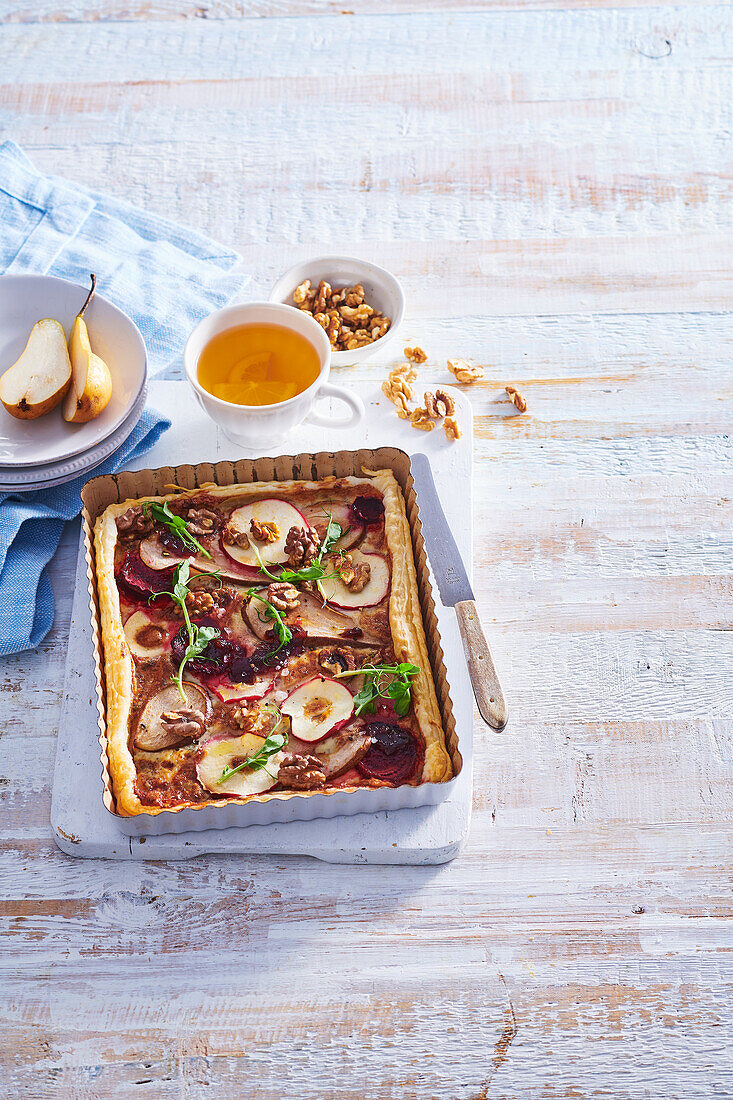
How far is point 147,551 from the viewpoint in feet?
8.00

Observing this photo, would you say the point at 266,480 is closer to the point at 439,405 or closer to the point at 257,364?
the point at 257,364

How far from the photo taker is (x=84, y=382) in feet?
8.39

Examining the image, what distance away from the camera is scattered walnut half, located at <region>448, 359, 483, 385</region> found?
2.94 metres

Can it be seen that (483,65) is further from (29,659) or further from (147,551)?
(29,659)

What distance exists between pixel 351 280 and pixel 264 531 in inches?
39.3

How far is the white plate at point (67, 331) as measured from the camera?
2598 millimetres

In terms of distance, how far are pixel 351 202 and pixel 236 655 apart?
6.08ft

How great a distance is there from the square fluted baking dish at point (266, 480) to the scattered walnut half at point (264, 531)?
0.17 metres

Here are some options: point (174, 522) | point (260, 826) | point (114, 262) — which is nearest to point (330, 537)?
point (174, 522)

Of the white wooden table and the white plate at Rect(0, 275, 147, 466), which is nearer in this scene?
the white wooden table

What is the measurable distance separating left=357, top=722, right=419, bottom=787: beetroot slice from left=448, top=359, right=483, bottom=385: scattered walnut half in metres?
1.20

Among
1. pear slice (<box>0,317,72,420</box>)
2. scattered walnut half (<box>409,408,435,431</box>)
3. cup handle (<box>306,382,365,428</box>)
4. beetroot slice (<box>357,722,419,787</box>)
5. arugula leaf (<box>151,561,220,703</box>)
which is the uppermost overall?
pear slice (<box>0,317,72,420</box>)

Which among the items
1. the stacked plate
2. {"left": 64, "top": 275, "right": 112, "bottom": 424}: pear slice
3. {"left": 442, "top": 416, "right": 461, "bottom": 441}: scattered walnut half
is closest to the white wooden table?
{"left": 442, "top": 416, "right": 461, "bottom": 441}: scattered walnut half

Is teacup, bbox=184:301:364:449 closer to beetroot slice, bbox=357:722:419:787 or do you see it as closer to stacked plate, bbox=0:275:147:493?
stacked plate, bbox=0:275:147:493
